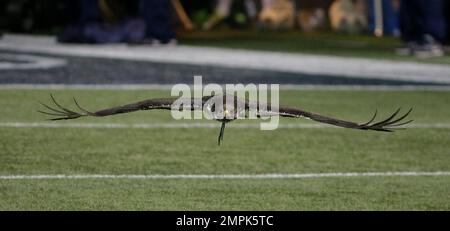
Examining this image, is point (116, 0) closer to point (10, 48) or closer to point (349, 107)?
point (10, 48)

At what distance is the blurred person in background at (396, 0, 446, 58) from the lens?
79.5 feet

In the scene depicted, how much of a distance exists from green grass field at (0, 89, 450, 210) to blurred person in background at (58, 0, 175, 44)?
10.7 metres

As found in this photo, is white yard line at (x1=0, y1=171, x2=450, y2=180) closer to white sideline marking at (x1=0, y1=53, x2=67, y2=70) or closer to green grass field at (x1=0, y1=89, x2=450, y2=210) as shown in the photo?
green grass field at (x1=0, y1=89, x2=450, y2=210)

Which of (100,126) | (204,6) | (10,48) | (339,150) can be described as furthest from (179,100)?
(204,6)

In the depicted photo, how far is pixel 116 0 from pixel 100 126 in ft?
62.4

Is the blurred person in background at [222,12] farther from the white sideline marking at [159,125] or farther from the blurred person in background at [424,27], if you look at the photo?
the white sideline marking at [159,125]

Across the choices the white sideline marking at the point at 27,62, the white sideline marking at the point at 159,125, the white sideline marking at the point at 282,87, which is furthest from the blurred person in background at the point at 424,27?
the white sideline marking at the point at 159,125

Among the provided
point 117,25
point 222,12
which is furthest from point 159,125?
point 222,12

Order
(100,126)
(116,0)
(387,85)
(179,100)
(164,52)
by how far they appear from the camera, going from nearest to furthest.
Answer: (179,100) < (100,126) < (387,85) < (164,52) < (116,0)

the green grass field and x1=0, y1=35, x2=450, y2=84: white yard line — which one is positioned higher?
x1=0, y1=35, x2=450, y2=84: white yard line

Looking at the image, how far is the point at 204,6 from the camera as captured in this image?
34.4 meters

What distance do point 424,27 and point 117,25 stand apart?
8467mm

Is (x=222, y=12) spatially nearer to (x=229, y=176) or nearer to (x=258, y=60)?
(x=258, y=60)

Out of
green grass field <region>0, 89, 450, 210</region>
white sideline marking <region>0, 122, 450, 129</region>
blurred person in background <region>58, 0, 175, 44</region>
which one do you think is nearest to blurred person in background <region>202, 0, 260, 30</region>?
blurred person in background <region>58, 0, 175, 44</region>
